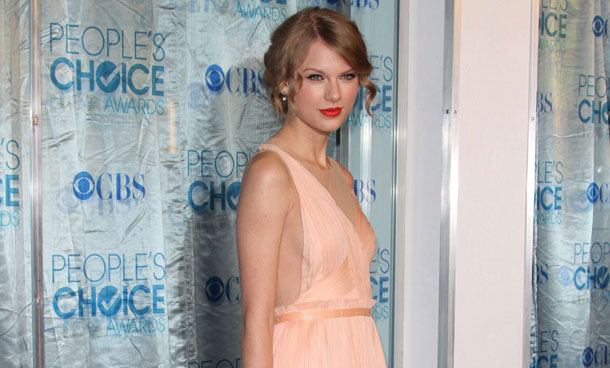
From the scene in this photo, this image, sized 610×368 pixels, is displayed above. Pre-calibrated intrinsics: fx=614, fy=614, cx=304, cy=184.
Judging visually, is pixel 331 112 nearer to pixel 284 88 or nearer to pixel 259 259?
pixel 284 88

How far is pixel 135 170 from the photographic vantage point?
6.74ft

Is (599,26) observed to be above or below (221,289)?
above

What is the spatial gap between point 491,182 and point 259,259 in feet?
4.70

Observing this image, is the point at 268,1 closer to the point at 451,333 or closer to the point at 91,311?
the point at 91,311

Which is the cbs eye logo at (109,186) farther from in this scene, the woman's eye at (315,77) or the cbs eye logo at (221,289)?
the woman's eye at (315,77)

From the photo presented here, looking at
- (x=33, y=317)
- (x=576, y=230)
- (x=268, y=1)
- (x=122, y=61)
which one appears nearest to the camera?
(x=33, y=317)

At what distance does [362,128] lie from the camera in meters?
2.26

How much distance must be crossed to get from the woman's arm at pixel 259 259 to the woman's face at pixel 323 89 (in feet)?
0.63

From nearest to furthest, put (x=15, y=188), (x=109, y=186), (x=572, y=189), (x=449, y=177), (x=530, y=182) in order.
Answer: (x=15, y=188)
(x=109, y=186)
(x=449, y=177)
(x=530, y=182)
(x=572, y=189)

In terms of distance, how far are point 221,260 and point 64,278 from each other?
1.66 feet

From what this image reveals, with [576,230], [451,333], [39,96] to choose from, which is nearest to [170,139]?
[39,96]

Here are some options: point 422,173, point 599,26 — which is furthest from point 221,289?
point 599,26

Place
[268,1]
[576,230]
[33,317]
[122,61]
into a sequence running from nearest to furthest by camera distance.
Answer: [33,317] < [122,61] < [268,1] < [576,230]

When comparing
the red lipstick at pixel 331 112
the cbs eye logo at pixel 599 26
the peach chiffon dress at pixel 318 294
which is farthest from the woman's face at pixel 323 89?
the cbs eye logo at pixel 599 26
